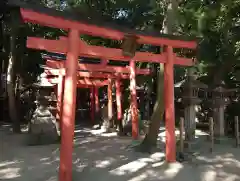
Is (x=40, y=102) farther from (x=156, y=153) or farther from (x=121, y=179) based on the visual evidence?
(x=121, y=179)

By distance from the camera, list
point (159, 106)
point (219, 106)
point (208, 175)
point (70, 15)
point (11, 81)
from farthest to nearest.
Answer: point (11, 81) → point (219, 106) → point (159, 106) → point (208, 175) → point (70, 15)

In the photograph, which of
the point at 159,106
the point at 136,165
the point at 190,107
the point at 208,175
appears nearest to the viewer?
the point at 208,175

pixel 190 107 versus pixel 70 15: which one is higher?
pixel 70 15

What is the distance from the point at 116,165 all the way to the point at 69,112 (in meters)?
2.14

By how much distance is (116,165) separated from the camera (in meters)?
6.82

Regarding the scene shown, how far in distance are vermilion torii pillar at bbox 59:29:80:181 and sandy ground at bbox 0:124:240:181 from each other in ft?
1.70

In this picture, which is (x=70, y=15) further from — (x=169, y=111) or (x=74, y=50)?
(x=169, y=111)

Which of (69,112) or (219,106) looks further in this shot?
(219,106)

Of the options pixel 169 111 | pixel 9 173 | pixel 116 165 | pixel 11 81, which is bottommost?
pixel 9 173

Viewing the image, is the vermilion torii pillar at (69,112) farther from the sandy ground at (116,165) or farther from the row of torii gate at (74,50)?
the sandy ground at (116,165)

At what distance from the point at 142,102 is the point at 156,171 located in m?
12.7

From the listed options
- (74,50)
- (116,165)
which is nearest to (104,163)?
(116,165)

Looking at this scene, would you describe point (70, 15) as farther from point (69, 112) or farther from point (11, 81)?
point (11, 81)

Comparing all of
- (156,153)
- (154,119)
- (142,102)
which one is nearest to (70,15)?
(154,119)
